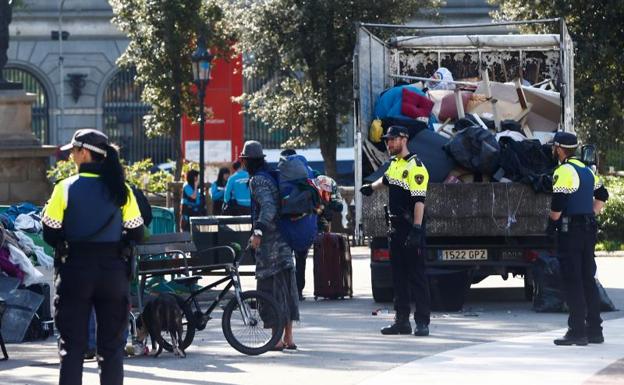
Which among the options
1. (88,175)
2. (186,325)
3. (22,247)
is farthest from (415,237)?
(88,175)

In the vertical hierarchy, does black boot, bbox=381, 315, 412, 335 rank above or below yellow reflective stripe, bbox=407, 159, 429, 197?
below

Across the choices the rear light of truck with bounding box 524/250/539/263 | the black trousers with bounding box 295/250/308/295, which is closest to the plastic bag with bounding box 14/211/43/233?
the black trousers with bounding box 295/250/308/295

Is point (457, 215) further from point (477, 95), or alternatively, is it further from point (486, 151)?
point (477, 95)

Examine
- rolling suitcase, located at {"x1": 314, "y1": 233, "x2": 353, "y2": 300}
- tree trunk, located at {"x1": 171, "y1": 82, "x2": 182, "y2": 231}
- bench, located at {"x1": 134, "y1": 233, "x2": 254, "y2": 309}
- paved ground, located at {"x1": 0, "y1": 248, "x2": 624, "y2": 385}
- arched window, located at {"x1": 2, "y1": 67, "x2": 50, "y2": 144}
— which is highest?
Result: arched window, located at {"x1": 2, "y1": 67, "x2": 50, "y2": 144}

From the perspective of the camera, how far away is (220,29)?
38344 millimetres

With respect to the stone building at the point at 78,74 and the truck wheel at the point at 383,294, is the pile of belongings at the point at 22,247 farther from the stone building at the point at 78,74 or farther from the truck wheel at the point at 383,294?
the stone building at the point at 78,74

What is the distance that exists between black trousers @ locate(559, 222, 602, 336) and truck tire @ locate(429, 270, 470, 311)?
→ 11.6ft

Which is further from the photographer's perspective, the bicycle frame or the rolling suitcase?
the rolling suitcase

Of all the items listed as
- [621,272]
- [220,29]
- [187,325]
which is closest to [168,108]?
[220,29]

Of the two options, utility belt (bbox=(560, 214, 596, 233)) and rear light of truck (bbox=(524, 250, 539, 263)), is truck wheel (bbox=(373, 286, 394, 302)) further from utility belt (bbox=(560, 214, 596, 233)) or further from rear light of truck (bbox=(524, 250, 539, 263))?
utility belt (bbox=(560, 214, 596, 233))

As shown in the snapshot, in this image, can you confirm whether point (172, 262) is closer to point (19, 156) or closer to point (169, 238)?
point (169, 238)

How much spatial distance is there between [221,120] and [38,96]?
43.6 feet

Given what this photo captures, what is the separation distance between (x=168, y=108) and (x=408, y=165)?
2365 cm

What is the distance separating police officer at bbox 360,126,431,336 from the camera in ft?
46.6
